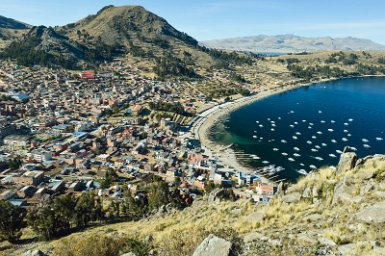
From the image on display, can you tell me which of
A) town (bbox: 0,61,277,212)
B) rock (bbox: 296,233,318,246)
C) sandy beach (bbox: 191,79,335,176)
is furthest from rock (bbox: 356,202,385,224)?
sandy beach (bbox: 191,79,335,176)

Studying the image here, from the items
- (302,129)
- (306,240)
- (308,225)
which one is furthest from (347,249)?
(302,129)

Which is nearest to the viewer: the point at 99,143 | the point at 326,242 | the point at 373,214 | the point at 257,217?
the point at 326,242

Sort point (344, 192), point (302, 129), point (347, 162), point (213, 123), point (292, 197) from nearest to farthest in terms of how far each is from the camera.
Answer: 1. point (344, 192)
2. point (347, 162)
3. point (292, 197)
4. point (302, 129)
5. point (213, 123)

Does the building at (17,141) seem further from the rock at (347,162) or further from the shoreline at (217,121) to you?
the rock at (347,162)

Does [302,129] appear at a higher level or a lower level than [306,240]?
lower

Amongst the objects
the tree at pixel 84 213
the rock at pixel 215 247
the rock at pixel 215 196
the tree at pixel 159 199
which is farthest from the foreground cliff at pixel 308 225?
the tree at pixel 159 199

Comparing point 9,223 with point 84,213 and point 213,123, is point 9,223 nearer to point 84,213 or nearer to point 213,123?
point 84,213

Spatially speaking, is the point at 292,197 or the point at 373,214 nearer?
the point at 373,214
